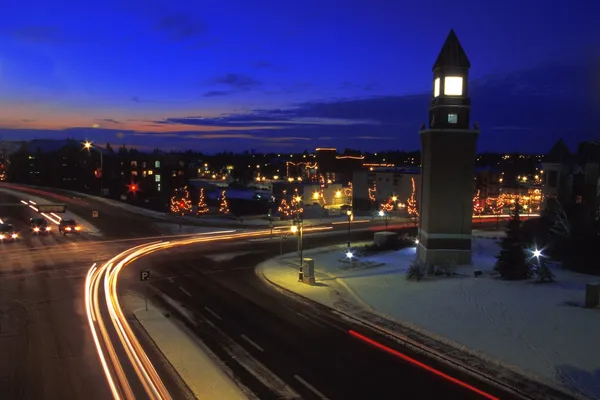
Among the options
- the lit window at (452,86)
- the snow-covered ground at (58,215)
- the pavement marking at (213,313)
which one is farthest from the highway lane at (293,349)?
the snow-covered ground at (58,215)

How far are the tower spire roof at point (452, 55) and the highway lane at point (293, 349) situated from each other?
62.1 ft

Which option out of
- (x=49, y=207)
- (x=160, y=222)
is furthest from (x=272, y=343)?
(x=49, y=207)

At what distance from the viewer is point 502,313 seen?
21719 millimetres

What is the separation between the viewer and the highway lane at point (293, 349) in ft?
47.5

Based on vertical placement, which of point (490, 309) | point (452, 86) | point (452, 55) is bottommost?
point (490, 309)

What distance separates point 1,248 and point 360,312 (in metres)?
31.6

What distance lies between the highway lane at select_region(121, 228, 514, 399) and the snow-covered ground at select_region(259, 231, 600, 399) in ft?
7.50

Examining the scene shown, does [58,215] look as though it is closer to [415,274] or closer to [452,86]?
[415,274]

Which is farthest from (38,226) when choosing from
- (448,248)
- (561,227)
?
(561,227)

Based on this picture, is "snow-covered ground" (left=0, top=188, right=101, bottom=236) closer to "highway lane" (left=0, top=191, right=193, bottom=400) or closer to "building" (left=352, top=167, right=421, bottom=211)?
"highway lane" (left=0, top=191, right=193, bottom=400)

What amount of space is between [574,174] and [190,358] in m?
55.4

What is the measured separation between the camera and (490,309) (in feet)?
73.4

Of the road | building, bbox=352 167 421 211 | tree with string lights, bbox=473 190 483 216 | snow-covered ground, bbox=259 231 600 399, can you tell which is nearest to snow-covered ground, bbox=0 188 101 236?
the road

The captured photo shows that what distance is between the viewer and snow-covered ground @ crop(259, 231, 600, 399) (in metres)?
16.4
